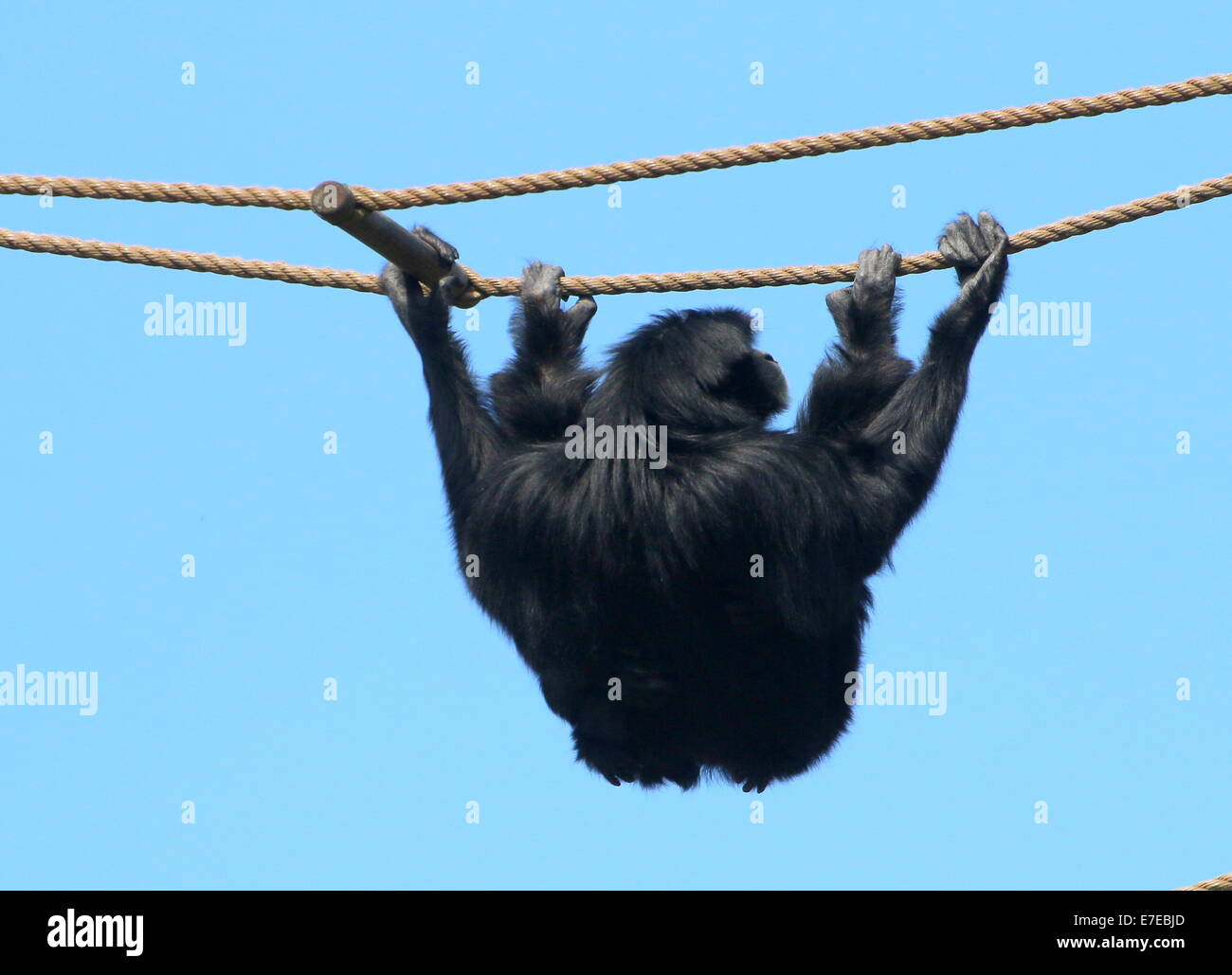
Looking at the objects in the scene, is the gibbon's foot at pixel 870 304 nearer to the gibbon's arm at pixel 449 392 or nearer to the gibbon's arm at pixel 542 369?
the gibbon's arm at pixel 542 369

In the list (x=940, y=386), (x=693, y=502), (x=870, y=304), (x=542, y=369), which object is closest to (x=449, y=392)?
(x=542, y=369)

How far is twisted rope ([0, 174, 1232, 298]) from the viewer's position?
845 centimetres

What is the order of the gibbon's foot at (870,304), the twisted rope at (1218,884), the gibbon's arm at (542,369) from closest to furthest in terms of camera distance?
the twisted rope at (1218,884) < the gibbon's foot at (870,304) < the gibbon's arm at (542,369)

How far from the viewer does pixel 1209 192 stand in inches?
313

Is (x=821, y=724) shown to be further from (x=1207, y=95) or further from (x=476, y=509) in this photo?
(x=1207, y=95)

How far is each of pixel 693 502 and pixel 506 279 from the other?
5.75ft

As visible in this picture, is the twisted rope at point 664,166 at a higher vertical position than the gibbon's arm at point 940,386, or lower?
higher

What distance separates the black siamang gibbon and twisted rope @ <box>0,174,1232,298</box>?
0.12m

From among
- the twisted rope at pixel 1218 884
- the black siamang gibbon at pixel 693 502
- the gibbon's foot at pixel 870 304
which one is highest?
the gibbon's foot at pixel 870 304

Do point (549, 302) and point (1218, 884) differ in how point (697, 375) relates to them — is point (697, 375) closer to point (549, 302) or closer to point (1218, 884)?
point (549, 302)

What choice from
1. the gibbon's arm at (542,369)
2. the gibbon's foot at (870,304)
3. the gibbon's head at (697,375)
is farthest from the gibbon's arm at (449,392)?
the gibbon's foot at (870,304)

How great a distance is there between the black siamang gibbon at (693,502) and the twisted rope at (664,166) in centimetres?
67

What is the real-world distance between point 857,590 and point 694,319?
1664 mm

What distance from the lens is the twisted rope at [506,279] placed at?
8.45 m
